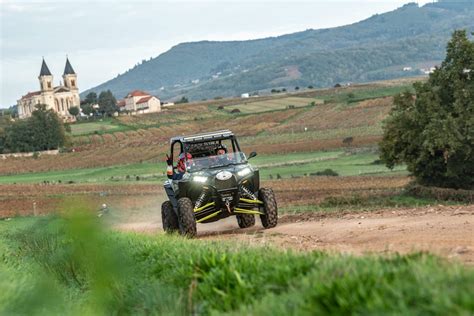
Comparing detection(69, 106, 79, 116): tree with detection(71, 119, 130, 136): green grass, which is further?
detection(69, 106, 79, 116): tree

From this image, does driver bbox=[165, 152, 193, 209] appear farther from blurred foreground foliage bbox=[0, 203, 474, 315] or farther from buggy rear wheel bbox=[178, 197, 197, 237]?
blurred foreground foliage bbox=[0, 203, 474, 315]

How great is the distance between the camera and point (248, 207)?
18984 mm

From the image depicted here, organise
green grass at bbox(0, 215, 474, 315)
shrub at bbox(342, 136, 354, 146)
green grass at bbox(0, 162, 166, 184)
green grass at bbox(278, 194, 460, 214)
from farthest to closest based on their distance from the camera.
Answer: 1. shrub at bbox(342, 136, 354, 146)
2. green grass at bbox(0, 162, 166, 184)
3. green grass at bbox(278, 194, 460, 214)
4. green grass at bbox(0, 215, 474, 315)

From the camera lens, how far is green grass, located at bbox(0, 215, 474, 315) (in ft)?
18.5

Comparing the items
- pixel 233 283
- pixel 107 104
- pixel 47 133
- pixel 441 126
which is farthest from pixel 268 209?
pixel 107 104

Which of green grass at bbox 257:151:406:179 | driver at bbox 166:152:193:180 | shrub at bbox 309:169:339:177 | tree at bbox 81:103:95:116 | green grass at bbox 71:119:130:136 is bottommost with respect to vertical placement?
green grass at bbox 257:151:406:179

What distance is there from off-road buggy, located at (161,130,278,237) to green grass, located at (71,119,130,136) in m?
101

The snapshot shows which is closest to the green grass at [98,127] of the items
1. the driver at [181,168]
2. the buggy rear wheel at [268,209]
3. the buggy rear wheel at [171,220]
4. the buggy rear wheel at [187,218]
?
the buggy rear wheel at [171,220]

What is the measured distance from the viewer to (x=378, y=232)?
14711mm

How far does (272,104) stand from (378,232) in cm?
13500

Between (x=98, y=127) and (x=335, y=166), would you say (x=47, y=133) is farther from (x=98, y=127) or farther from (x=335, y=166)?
(x=335, y=166)

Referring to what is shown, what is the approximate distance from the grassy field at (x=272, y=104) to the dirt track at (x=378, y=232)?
120 metres

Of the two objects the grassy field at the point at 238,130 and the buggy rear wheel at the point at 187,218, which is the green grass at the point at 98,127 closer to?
the grassy field at the point at 238,130

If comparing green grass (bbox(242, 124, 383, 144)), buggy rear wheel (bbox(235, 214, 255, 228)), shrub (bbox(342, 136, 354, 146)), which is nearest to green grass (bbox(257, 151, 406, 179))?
shrub (bbox(342, 136, 354, 146))
